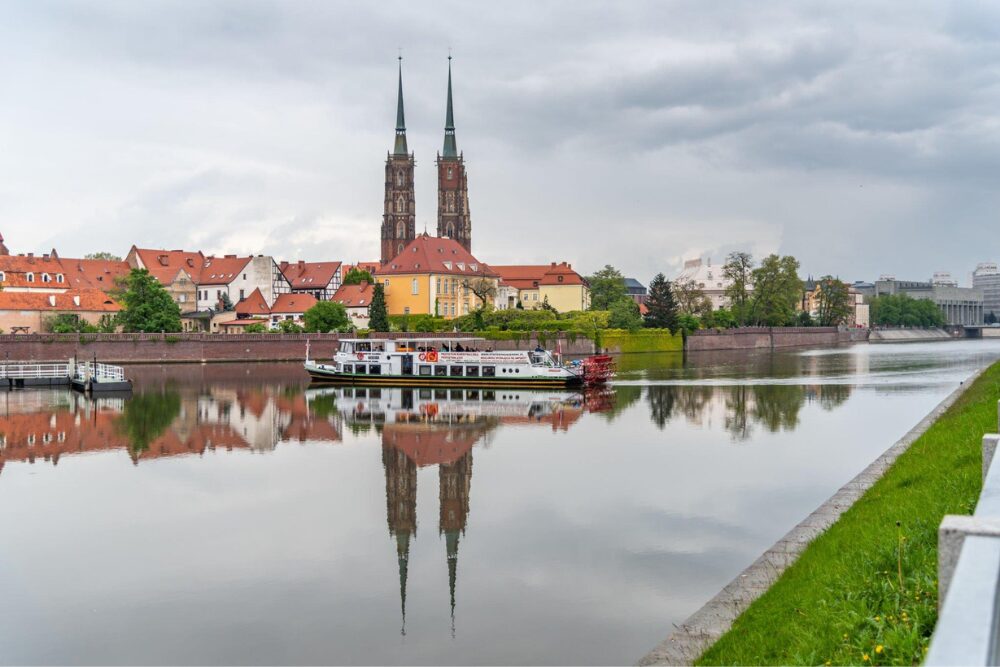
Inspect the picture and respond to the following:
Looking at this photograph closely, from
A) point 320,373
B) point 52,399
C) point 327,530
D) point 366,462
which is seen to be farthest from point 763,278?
point 327,530

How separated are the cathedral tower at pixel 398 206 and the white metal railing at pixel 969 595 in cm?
13960

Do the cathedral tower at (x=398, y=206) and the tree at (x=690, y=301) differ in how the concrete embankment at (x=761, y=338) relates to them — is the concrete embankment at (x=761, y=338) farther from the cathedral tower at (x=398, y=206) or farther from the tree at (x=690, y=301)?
the cathedral tower at (x=398, y=206)

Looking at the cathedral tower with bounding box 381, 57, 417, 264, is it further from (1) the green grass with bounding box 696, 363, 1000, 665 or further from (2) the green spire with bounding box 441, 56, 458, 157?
(1) the green grass with bounding box 696, 363, 1000, 665

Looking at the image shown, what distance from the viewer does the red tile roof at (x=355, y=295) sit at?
110438mm

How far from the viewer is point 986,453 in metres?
9.62

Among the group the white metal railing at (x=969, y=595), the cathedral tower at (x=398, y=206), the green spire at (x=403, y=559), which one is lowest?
the green spire at (x=403, y=559)

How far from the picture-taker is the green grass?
830cm

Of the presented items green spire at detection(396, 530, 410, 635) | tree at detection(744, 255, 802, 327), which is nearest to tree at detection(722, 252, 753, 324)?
tree at detection(744, 255, 802, 327)

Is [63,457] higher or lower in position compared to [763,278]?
lower

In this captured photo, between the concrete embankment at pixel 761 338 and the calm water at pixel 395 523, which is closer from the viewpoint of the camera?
the calm water at pixel 395 523

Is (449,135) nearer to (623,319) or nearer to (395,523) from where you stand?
(623,319)

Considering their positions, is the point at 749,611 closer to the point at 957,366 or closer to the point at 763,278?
the point at 957,366

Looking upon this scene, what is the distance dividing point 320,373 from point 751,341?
75064 mm

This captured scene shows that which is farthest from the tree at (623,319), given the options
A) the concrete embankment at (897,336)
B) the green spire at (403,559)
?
the green spire at (403,559)
